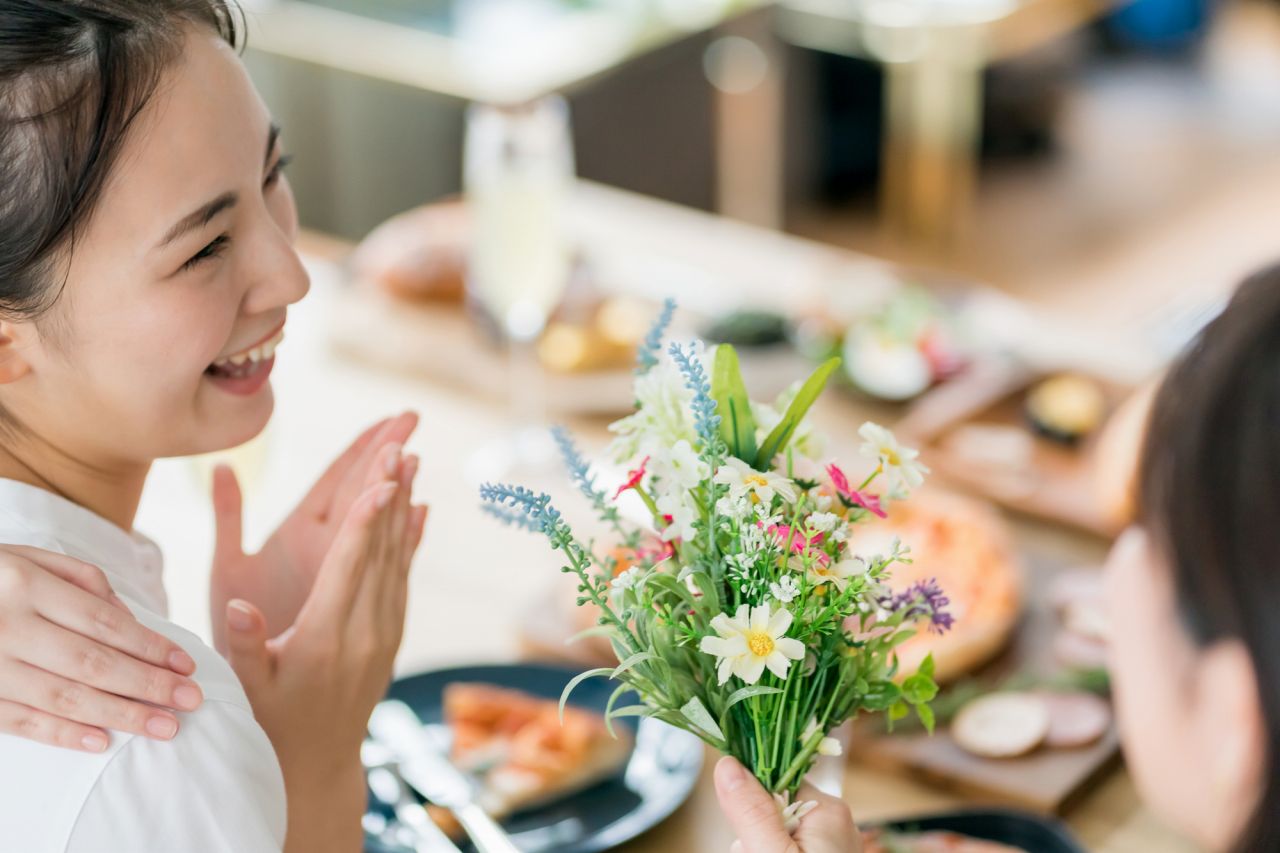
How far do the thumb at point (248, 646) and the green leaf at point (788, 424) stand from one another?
0.43 meters

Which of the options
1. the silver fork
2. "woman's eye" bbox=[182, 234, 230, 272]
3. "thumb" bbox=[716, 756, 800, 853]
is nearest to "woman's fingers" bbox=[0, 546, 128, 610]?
"woman's eye" bbox=[182, 234, 230, 272]

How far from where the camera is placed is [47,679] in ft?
3.32

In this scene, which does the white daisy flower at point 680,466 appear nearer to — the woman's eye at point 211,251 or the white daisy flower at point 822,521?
the white daisy flower at point 822,521

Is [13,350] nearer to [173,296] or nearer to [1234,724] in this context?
[173,296]

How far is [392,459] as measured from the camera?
1.23m

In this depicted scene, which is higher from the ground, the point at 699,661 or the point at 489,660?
the point at 699,661

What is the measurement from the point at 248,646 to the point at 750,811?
0.44 metres

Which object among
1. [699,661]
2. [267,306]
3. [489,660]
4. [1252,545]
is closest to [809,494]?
[699,661]

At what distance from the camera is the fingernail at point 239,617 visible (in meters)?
1.18

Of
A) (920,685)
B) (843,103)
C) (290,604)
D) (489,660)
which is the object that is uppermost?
(920,685)

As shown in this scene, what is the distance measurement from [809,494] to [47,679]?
0.50 metres

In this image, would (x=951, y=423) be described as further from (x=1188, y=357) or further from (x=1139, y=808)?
(x=1188, y=357)

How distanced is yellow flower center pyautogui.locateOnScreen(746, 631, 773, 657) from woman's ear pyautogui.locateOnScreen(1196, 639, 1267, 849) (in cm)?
Answer: 36

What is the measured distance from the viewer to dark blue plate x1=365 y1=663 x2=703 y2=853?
1.45 meters
